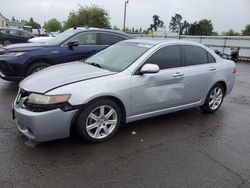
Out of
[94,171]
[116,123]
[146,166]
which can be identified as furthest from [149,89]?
[94,171]

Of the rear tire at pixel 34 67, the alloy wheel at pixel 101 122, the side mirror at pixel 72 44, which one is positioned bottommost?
the alloy wheel at pixel 101 122

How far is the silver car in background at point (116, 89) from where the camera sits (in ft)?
11.8

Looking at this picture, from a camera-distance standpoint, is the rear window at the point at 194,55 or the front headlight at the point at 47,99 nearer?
the front headlight at the point at 47,99

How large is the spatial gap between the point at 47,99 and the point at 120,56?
1.73 m

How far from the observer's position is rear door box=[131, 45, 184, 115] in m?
4.27


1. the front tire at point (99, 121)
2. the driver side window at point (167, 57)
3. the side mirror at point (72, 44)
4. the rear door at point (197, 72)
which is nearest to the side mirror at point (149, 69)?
the driver side window at point (167, 57)

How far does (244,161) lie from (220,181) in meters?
0.76

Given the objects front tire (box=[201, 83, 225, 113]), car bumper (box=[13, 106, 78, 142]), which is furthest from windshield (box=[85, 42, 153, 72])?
front tire (box=[201, 83, 225, 113])

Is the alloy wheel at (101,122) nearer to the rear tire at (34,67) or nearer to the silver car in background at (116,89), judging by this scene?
the silver car in background at (116,89)

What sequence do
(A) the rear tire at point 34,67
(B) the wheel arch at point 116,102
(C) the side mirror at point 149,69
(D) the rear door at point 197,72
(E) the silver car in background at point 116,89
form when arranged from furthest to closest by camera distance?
(A) the rear tire at point 34,67
(D) the rear door at point 197,72
(C) the side mirror at point 149,69
(B) the wheel arch at point 116,102
(E) the silver car in background at point 116,89

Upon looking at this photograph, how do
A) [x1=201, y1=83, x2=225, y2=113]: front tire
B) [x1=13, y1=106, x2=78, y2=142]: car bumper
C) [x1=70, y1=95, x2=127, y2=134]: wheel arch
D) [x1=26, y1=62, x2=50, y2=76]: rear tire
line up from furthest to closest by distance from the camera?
[x1=26, y1=62, x2=50, y2=76]: rear tire
[x1=201, y1=83, x2=225, y2=113]: front tire
[x1=70, y1=95, x2=127, y2=134]: wheel arch
[x1=13, y1=106, x2=78, y2=142]: car bumper

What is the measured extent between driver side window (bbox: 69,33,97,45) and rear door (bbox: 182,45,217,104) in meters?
3.55

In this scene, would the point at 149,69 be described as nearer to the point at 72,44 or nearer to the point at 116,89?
the point at 116,89

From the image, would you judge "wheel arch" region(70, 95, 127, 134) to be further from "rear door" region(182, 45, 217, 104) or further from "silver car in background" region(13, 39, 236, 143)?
"rear door" region(182, 45, 217, 104)
